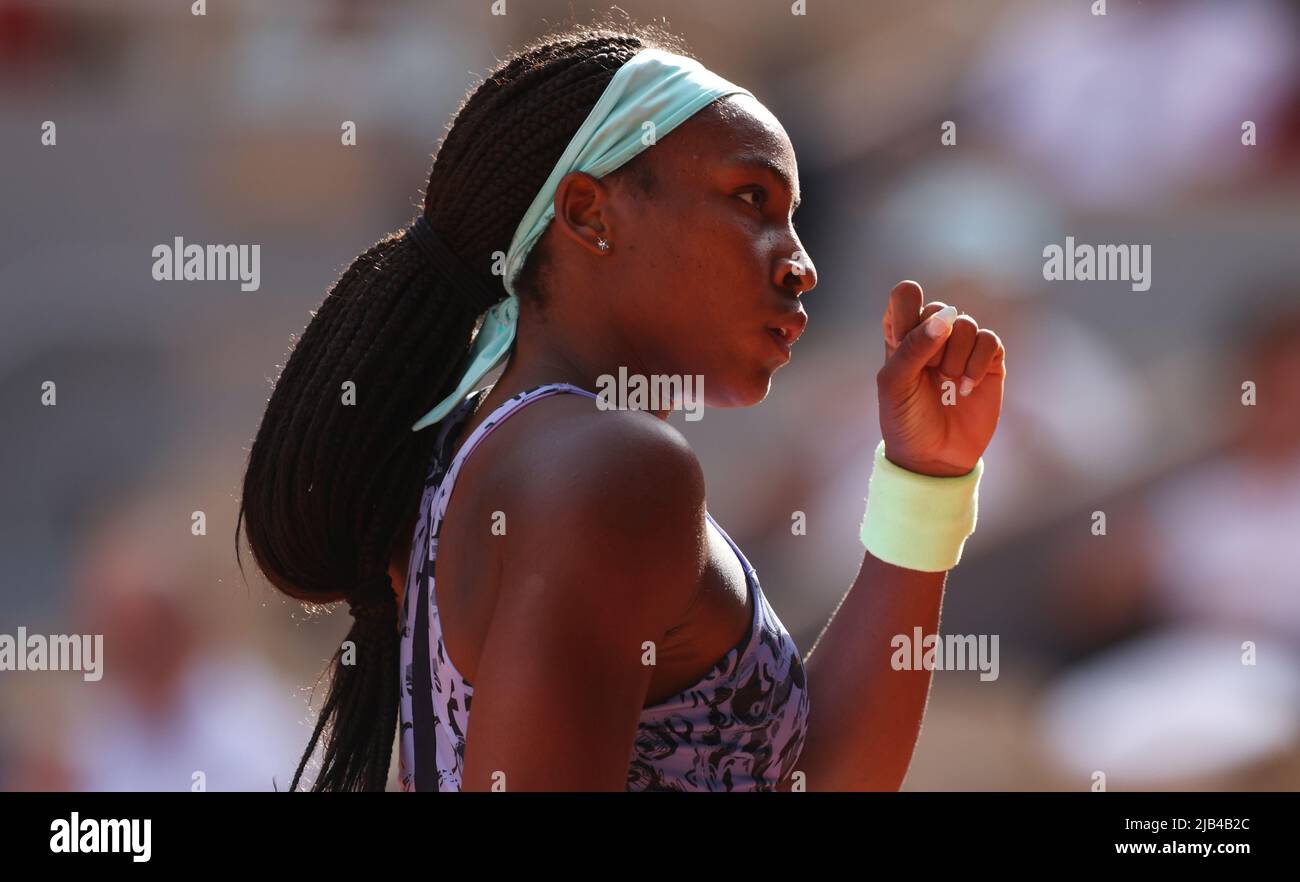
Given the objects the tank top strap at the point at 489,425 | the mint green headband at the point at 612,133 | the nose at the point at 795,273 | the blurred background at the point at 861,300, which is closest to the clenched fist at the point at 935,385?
the nose at the point at 795,273

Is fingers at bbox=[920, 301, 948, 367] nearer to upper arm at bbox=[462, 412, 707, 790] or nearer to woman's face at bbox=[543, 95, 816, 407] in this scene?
woman's face at bbox=[543, 95, 816, 407]

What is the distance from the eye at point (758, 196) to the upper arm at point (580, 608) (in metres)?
0.38

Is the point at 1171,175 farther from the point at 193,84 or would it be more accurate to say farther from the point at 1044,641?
the point at 193,84

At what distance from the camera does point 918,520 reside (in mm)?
1784

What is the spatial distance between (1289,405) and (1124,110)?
4.20 feet

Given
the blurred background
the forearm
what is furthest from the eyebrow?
the blurred background

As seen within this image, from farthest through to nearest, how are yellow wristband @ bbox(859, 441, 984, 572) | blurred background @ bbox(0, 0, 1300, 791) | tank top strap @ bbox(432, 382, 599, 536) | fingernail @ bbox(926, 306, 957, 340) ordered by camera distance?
blurred background @ bbox(0, 0, 1300, 791), yellow wristband @ bbox(859, 441, 984, 572), fingernail @ bbox(926, 306, 957, 340), tank top strap @ bbox(432, 382, 599, 536)

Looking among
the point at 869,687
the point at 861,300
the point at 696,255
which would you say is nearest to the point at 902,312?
the point at 696,255

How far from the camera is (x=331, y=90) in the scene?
5152 mm

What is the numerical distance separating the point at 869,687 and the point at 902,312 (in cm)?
45

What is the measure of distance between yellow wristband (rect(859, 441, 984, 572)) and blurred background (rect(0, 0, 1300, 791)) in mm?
2558

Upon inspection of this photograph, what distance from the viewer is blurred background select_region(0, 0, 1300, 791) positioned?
436cm

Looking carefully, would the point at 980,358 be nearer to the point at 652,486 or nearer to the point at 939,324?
the point at 939,324
